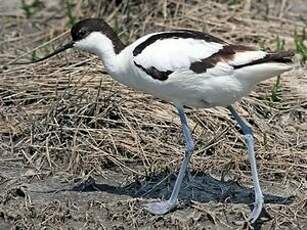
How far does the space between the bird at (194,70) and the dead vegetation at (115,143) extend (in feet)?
0.67

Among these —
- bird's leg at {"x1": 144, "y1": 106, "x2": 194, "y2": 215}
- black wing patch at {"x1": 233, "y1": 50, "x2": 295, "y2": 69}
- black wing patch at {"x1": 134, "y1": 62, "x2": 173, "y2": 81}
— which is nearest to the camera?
black wing patch at {"x1": 233, "y1": 50, "x2": 295, "y2": 69}

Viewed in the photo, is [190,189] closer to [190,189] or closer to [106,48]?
[190,189]

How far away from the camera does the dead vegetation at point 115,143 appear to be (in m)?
4.44

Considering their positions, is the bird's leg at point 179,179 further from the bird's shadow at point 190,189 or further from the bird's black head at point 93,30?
the bird's black head at point 93,30

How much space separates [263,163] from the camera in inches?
194

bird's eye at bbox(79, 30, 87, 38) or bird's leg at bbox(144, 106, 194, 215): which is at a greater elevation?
bird's eye at bbox(79, 30, 87, 38)

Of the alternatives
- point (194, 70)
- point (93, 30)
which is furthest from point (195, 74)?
point (93, 30)

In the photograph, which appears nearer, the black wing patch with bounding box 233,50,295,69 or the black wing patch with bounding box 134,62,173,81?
the black wing patch with bounding box 233,50,295,69

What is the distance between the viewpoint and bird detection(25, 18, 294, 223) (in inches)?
163

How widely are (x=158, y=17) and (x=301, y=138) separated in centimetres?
203

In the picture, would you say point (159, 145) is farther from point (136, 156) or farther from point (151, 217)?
point (151, 217)

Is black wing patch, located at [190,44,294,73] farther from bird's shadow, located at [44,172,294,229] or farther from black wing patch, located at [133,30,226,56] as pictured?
bird's shadow, located at [44,172,294,229]

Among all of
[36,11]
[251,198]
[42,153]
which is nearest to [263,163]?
[251,198]

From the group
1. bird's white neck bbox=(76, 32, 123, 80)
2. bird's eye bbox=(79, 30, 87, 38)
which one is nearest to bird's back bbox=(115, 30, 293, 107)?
bird's white neck bbox=(76, 32, 123, 80)
